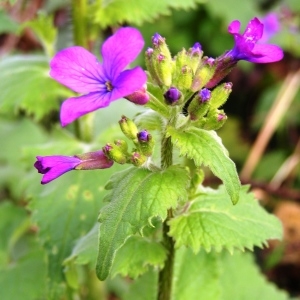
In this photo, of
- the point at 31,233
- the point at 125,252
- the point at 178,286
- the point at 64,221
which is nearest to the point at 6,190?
the point at 31,233

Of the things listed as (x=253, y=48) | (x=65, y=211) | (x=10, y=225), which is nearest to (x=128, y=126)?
(x=253, y=48)

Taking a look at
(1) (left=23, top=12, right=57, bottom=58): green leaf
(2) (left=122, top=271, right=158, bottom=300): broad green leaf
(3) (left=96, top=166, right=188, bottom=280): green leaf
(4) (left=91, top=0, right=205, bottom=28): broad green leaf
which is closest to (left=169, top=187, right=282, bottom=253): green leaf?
(3) (left=96, top=166, right=188, bottom=280): green leaf

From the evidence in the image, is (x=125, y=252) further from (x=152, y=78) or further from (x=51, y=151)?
(x=51, y=151)

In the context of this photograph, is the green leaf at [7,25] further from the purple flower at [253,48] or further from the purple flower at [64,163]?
the purple flower at [253,48]

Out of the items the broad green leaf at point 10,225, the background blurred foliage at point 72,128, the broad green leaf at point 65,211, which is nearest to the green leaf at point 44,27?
the background blurred foliage at point 72,128

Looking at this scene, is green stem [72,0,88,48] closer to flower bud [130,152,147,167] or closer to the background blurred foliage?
the background blurred foliage
